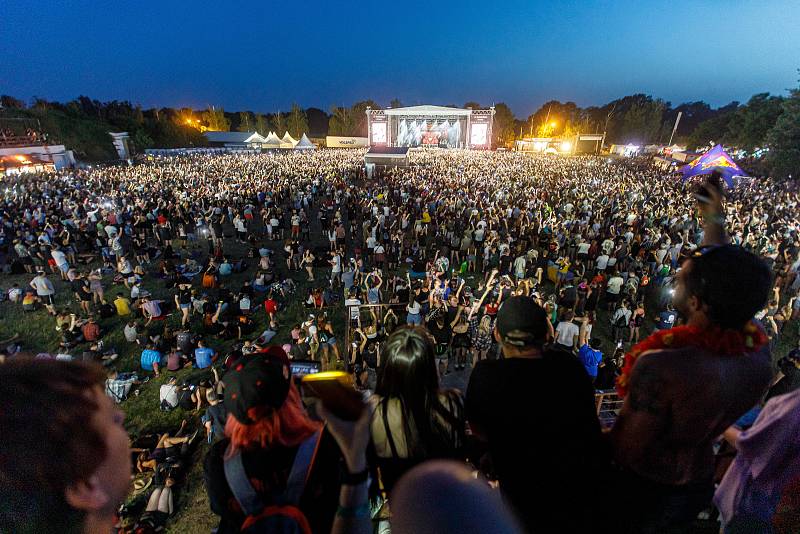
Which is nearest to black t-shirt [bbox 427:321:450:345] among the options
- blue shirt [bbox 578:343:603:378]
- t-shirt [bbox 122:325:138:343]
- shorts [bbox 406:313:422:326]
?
shorts [bbox 406:313:422:326]

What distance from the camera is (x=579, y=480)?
1.73 m

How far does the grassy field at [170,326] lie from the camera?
176 inches

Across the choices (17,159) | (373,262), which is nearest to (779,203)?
(373,262)

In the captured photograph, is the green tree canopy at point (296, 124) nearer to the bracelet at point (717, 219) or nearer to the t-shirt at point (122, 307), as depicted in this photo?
the t-shirt at point (122, 307)

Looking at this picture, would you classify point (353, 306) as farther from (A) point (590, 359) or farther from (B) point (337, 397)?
(B) point (337, 397)

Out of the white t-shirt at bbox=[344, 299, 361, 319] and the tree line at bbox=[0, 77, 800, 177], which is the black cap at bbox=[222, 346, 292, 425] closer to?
the white t-shirt at bbox=[344, 299, 361, 319]

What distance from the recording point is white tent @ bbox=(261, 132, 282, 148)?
66.6 metres

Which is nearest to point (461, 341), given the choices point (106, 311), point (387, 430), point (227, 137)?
point (387, 430)

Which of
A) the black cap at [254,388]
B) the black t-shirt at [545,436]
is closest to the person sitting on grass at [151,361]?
the black cap at [254,388]

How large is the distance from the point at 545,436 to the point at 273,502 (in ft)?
4.21

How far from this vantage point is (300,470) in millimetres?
1516

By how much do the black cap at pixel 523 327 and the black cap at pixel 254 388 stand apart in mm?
1189

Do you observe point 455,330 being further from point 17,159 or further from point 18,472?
point 17,159

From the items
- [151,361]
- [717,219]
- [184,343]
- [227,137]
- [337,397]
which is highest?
[227,137]
